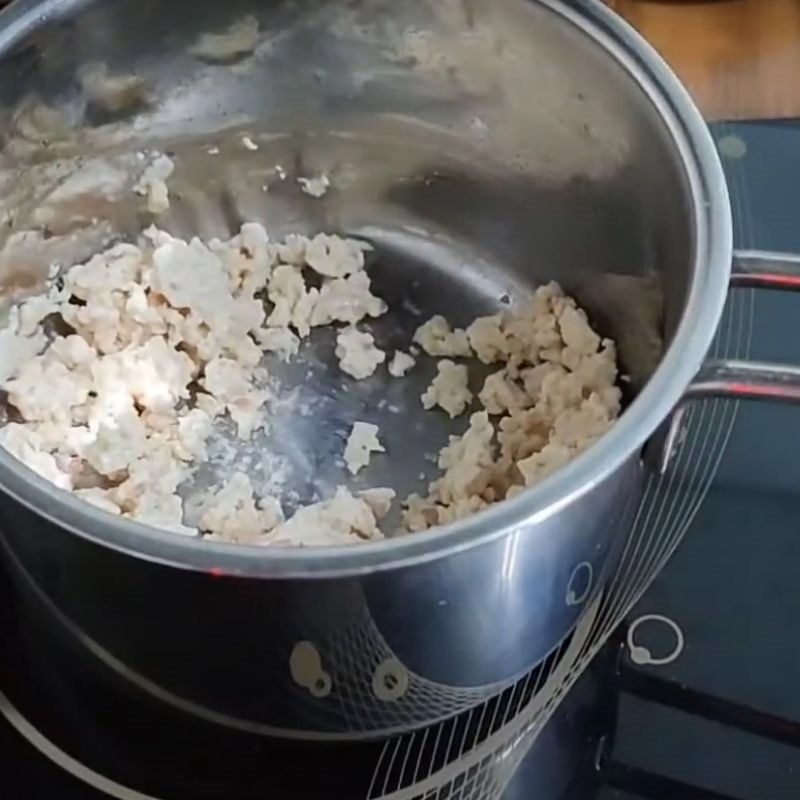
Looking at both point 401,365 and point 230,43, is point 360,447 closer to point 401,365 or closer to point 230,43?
point 401,365

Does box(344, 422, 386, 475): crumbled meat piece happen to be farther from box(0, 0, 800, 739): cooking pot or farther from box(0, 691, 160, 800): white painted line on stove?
box(0, 691, 160, 800): white painted line on stove

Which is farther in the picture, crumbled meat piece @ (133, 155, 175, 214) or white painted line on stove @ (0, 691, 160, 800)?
crumbled meat piece @ (133, 155, 175, 214)

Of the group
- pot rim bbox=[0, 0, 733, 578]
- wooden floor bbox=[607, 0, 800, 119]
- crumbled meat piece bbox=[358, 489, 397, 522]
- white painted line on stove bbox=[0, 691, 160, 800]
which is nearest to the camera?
pot rim bbox=[0, 0, 733, 578]

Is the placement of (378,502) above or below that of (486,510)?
below

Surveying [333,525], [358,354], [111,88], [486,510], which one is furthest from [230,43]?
[486,510]

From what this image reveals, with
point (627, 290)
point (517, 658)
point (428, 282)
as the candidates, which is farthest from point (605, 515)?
point (428, 282)

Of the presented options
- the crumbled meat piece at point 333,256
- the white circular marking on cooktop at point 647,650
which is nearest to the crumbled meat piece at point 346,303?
the crumbled meat piece at point 333,256

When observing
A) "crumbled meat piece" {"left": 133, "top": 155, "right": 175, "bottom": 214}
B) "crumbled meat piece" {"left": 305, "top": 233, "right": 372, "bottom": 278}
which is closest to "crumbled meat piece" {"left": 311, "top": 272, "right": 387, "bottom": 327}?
"crumbled meat piece" {"left": 305, "top": 233, "right": 372, "bottom": 278}
